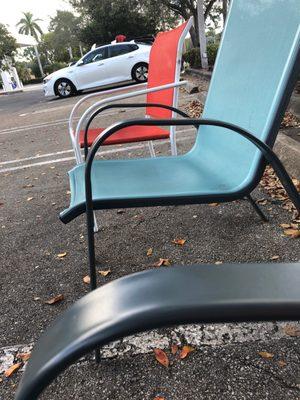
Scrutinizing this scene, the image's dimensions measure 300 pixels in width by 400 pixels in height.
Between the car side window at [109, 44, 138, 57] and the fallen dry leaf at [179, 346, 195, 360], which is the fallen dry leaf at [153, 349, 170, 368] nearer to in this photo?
the fallen dry leaf at [179, 346, 195, 360]

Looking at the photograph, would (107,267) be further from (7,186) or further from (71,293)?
(7,186)

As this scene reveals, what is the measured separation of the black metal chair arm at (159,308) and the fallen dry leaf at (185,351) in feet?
3.15

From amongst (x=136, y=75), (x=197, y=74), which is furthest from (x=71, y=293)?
(x=136, y=75)

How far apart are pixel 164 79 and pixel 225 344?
207cm

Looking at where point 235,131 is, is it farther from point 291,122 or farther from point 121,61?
point 121,61

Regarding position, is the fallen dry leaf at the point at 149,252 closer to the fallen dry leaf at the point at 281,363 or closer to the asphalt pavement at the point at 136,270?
the asphalt pavement at the point at 136,270

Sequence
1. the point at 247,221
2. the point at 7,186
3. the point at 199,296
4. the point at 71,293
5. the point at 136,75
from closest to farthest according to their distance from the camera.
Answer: the point at 199,296, the point at 71,293, the point at 247,221, the point at 7,186, the point at 136,75

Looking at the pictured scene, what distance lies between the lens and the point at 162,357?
1439mm

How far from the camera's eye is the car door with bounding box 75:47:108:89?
41.4 feet

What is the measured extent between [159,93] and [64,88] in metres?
11.0

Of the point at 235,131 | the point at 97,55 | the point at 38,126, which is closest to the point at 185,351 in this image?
the point at 235,131

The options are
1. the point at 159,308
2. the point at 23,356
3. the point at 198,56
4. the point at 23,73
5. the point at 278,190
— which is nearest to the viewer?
the point at 159,308

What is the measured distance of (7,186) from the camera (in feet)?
13.0

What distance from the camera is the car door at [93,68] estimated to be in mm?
12625
